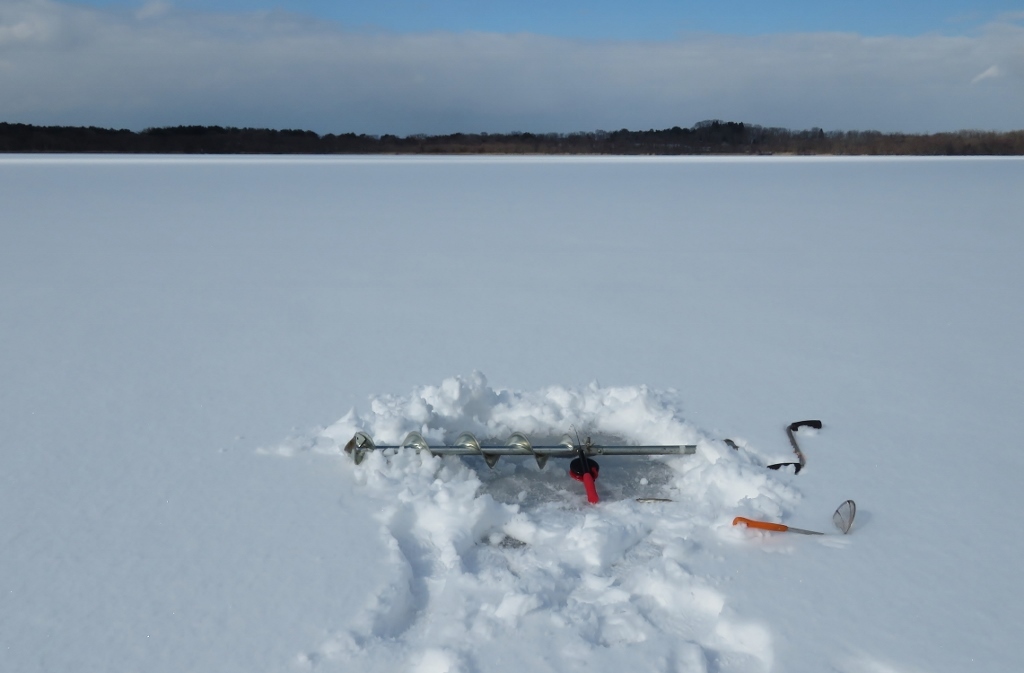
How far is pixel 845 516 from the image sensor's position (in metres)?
2.22

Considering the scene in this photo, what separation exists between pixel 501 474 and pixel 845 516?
43.8 inches

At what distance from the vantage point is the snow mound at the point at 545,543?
1696 mm

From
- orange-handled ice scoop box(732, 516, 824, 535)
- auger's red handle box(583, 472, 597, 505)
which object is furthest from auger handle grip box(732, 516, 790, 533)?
auger's red handle box(583, 472, 597, 505)

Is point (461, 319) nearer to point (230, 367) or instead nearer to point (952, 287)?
point (230, 367)

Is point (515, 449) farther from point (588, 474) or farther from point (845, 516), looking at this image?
point (845, 516)

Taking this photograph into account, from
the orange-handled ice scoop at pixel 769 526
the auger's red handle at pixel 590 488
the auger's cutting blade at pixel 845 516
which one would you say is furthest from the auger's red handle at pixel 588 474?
the auger's cutting blade at pixel 845 516

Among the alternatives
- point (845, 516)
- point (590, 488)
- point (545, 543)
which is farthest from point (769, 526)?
point (545, 543)

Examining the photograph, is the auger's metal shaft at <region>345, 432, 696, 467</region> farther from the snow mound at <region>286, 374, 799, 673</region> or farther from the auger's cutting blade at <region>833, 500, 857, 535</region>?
the auger's cutting blade at <region>833, 500, 857, 535</region>

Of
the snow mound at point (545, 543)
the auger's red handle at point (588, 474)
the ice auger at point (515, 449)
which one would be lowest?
the snow mound at point (545, 543)

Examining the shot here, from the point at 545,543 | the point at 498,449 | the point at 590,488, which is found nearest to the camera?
the point at 545,543

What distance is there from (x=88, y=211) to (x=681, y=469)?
11168 mm

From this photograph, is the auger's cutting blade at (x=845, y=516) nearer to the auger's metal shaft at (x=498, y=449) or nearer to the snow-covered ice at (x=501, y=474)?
the snow-covered ice at (x=501, y=474)

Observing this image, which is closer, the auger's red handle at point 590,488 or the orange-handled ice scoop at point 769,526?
the orange-handled ice scoop at point 769,526

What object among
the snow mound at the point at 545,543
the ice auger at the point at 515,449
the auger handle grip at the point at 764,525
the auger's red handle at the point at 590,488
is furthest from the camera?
the ice auger at the point at 515,449
